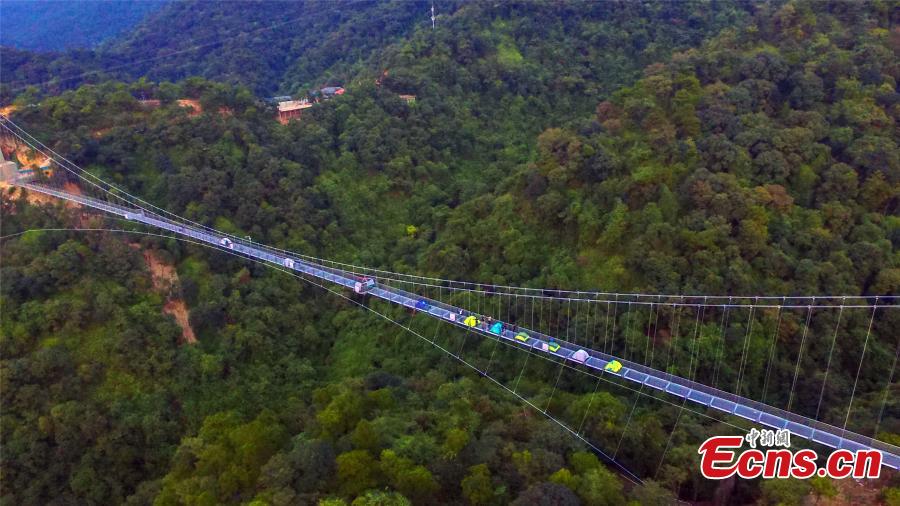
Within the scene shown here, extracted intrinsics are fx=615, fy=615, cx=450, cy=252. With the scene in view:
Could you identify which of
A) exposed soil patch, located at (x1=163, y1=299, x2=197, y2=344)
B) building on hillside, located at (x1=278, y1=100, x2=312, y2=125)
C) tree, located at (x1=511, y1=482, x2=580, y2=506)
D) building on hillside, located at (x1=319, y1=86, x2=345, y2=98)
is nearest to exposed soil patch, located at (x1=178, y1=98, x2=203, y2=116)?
building on hillside, located at (x1=278, y1=100, x2=312, y2=125)

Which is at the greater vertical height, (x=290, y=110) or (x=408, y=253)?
(x=290, y=110)

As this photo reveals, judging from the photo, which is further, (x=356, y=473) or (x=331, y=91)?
(x=331, y=91)

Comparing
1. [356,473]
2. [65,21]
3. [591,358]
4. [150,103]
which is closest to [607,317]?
[591,358]

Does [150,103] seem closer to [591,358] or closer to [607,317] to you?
[607,317]

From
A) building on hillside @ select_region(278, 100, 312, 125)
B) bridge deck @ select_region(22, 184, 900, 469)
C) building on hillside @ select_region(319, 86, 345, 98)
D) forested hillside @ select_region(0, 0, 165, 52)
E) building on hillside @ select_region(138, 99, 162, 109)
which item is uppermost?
forested hillside @ select_region(0, 0, 165, 52)

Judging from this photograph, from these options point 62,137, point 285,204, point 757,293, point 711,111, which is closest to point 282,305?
point 285,204

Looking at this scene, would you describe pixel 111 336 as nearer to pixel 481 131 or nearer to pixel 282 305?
pixel 282 305

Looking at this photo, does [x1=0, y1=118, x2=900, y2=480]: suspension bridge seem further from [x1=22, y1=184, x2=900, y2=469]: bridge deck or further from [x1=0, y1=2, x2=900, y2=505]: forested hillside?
[x1=0, y1=2, x2=900, y2=505]: forested hillside
